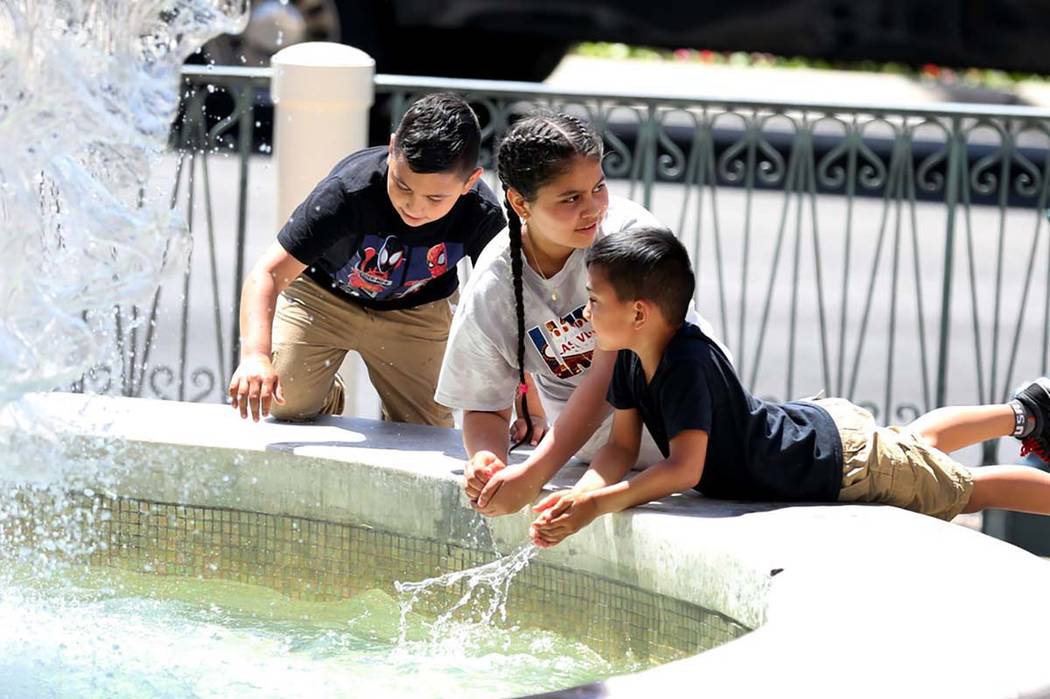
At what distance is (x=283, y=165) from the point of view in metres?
5.19

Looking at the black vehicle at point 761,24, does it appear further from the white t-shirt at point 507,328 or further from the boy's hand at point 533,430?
the white t-shirt at point 507,328

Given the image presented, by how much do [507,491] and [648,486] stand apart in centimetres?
28

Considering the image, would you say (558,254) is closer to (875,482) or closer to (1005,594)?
(875,482)

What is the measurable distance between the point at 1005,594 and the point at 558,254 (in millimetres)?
1186

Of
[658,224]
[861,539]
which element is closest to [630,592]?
[861,539]

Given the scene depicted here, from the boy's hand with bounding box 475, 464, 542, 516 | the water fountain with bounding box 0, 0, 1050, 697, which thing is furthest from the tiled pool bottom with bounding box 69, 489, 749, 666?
the boy's hand with bounding box 475, 464, 542, 516

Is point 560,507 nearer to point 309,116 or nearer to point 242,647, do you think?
point 242,647

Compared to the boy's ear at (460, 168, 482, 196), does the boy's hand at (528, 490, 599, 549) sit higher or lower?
lower

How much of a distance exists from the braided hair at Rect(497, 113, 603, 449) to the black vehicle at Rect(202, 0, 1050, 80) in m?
6.99

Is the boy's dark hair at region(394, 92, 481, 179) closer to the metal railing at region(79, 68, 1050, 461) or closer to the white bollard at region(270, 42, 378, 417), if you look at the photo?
the white bollard at region(270, 42, 378, 417)

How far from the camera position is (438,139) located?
3518 millimetres

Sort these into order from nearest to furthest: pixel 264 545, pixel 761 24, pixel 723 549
A: pixel 723 549 → pixel 264 545 → pixel 761 24

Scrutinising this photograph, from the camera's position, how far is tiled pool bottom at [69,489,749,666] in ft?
10.6

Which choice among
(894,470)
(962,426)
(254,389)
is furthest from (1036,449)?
(254,389)
